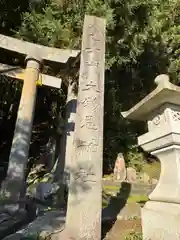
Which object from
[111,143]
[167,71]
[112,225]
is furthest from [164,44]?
[112,225]

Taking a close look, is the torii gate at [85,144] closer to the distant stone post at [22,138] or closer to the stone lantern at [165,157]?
the distant stone post at [22,138]

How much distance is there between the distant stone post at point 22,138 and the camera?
192 inches

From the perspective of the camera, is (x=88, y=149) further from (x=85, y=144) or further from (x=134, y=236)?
(x=134, y=236)

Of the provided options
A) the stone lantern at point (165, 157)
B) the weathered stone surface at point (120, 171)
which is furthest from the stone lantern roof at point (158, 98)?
the weathered stone surface at point (120, 171)

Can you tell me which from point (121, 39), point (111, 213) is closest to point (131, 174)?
point (111, 213)

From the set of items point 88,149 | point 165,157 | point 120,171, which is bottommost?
point 165,157

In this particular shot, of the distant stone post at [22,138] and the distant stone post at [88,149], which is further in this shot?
the distant stone post at [22,138]

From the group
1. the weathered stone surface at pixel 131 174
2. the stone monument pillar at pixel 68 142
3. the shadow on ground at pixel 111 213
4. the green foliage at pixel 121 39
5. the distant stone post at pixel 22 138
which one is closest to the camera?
the shadow on ground at pixel 111 213

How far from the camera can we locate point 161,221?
8.89ft

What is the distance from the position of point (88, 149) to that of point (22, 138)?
249cm

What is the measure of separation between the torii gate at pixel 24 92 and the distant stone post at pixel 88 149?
2.06 m

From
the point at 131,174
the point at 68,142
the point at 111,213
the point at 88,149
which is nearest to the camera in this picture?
the point at 88,149

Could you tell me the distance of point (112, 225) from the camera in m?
4.02

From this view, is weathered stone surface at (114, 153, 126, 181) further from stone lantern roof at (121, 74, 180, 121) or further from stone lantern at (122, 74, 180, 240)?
stone lantern at (122, 74, 180, 240)
